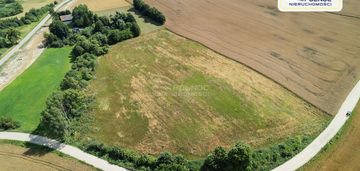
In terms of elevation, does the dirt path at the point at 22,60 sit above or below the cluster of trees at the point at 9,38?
below

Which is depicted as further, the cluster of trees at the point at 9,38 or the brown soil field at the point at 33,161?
the cluster of trees at the point at 9,38

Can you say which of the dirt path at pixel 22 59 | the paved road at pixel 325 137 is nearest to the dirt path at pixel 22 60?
the dirt path at pixel 22 59

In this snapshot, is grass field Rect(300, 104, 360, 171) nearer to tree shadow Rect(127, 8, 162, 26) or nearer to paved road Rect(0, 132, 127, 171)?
paved road Rect(0, 132, 127, 171)

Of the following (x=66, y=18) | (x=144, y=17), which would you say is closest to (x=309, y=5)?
(x=144, y=17)

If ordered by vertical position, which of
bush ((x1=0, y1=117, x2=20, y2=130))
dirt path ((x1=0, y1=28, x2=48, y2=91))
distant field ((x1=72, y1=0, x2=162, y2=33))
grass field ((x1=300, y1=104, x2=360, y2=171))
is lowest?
grass field ((x1=300, y1=104, x2=360, y2=171))

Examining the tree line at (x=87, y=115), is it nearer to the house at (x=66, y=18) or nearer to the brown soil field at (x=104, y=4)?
the house at (x=66, y=18)

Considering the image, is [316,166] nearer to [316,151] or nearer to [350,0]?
[316,151]

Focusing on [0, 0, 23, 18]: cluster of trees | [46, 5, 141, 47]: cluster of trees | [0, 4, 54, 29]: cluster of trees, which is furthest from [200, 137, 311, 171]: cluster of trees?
[0, 0, 23, 18]: cluster of trees

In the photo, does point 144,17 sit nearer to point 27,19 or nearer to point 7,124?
point 27,19
